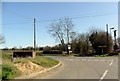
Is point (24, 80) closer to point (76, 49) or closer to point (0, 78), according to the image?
point (0, 78)

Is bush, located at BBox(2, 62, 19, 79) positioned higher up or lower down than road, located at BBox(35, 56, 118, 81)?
higher up

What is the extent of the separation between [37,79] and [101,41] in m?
57.4

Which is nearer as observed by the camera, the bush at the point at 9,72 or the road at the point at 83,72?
the bush at the point at 9,72

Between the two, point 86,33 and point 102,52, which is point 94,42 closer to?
point 102,52

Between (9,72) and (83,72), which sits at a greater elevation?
(9,72)

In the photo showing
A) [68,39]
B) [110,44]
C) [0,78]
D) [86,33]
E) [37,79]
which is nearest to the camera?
[0,78]

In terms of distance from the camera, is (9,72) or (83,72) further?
(83,72)

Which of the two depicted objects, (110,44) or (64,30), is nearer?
(110,44)

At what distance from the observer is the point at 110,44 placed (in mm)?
70188

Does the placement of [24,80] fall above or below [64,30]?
below

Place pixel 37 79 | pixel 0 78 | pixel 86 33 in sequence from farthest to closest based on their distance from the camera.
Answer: pixel 86 33 → pixel 37 79 → pixel 0 78

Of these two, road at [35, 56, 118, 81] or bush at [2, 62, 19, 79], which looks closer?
bush at [2, 62, 19, 79]

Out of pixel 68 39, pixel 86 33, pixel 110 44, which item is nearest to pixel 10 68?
pixel 110 44

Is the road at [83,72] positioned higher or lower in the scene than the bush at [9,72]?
lower
